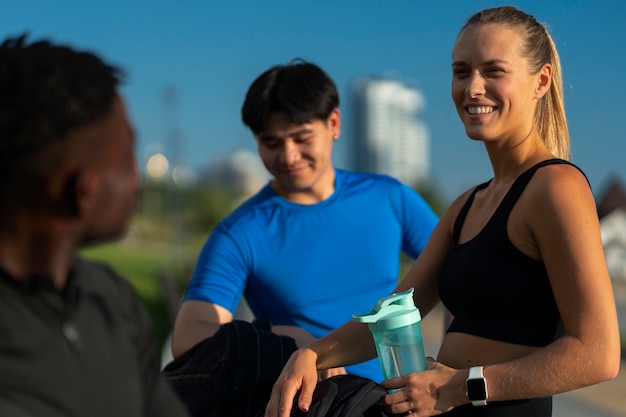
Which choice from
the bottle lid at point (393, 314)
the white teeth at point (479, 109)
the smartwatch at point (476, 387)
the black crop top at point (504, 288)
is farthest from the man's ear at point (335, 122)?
the smartwatch at point (476, 387)

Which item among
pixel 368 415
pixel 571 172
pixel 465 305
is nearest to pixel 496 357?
pixel 465 305

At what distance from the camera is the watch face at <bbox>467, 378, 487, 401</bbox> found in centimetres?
217

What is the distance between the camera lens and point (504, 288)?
2.23 metres

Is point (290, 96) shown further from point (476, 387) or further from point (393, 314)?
point (476, 387)

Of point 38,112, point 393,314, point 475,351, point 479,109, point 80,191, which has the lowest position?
point 475,351

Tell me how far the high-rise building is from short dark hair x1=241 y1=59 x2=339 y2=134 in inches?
5790

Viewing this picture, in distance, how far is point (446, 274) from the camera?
96.1 inches

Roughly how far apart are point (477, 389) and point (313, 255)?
132 centimetres

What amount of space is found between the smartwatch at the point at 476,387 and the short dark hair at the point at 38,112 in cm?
125

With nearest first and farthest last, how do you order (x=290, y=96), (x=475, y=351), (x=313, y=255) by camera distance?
(x=475, y=351) < (x=313, y=255) < (x=290, y=96)

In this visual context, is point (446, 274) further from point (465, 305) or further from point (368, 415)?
point (368, 415)

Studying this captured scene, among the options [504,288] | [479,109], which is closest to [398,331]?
[504,288]

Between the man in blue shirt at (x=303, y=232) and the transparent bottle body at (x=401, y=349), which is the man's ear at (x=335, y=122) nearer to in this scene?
the man in blue shirt at (x=303, y=232)

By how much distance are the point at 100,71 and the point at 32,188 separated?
0.20 m
